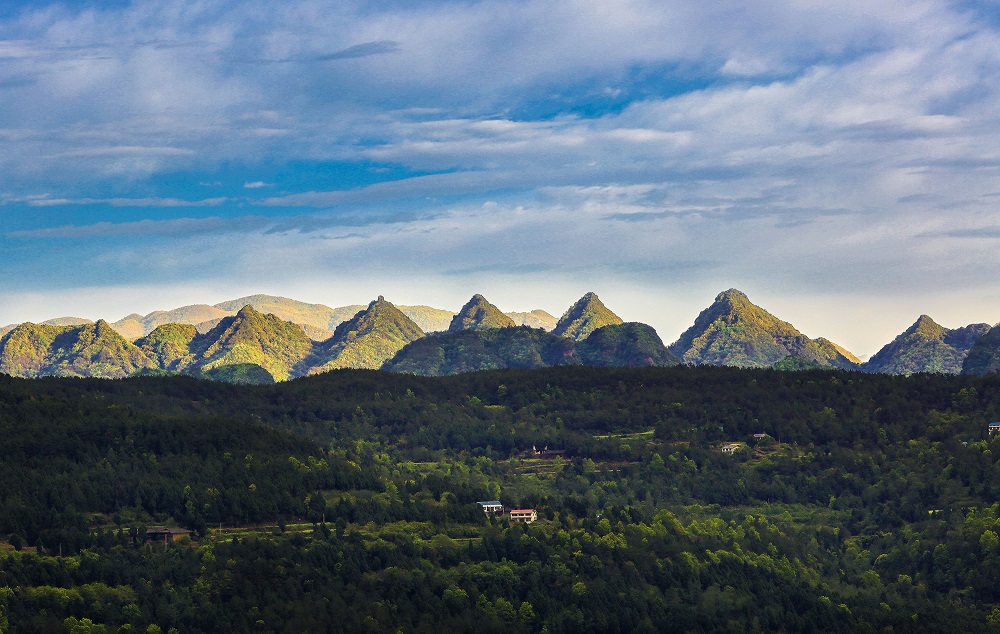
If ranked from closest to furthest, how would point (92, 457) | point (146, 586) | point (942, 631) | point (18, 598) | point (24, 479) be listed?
1. point (18, 598)
2. point (146, 586)
3. point (942, 631)
4. point (24, 479)
5. point (92, 457)

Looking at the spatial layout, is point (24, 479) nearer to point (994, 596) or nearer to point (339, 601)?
point (339, 601)

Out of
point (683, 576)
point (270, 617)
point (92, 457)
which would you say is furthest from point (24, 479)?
point (683, 576)

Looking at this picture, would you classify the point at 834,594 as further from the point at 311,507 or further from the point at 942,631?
the point at 311,507

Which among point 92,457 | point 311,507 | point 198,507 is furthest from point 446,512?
point 92,457

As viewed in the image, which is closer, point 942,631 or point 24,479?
point 942,631

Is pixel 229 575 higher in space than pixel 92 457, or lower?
lower

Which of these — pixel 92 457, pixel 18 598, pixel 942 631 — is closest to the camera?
pixel 18 598
